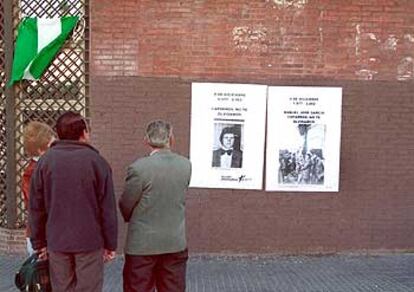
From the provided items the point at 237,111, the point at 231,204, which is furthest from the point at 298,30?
the point at 231,204

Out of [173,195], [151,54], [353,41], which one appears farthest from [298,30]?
[173,195]

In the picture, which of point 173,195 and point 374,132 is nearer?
point 173,195

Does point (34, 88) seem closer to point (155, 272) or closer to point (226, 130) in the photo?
point (226, 130)

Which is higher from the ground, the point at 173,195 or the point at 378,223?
the point at 173,195

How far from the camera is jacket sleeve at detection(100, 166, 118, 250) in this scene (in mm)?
4266

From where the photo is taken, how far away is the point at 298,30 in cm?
777

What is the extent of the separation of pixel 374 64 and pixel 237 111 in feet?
5.92

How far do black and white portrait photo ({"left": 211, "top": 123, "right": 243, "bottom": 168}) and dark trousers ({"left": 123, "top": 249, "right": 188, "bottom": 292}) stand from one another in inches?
127

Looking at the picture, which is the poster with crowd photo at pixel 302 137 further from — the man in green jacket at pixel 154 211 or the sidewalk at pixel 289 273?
the man in green jacket at pixel 154 211

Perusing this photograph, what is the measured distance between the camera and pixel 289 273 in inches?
283

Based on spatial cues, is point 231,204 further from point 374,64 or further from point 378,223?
point 374,64

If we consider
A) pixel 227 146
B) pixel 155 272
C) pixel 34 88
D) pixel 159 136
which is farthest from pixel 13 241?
pixel 159 136

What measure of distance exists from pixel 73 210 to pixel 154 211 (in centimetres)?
58

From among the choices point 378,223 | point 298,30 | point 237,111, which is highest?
point 298,30
